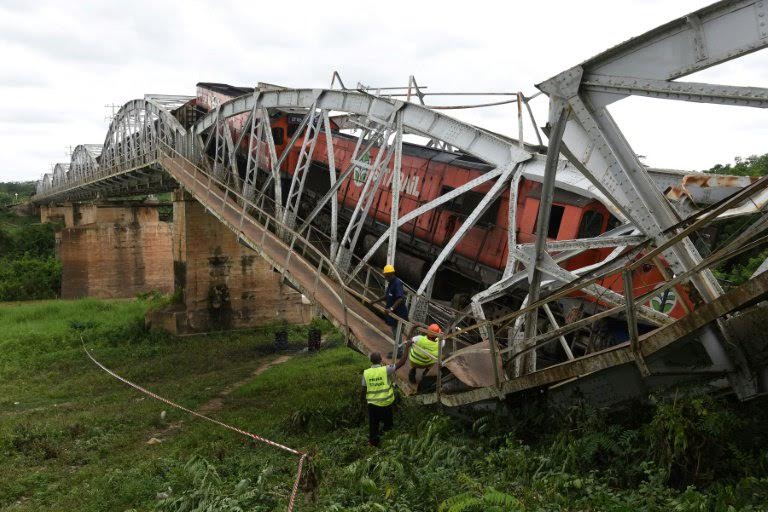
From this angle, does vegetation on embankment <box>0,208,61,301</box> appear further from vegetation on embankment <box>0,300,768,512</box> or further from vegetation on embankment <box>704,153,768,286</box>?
vegetation on embankment <box>704,153,768,286</box>

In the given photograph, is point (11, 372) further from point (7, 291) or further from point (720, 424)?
point (7, 291)

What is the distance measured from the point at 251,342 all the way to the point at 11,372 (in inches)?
335

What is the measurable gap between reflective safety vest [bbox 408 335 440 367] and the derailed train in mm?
2673

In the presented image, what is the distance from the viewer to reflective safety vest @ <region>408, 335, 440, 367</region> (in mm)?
9547

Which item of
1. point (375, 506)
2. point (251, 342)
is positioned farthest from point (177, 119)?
point (375, 506)

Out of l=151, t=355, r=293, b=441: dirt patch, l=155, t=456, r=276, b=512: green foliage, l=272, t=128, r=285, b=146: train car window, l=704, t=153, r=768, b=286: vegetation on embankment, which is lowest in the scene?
l=151, t=355, r=293, b=441: dirt patch

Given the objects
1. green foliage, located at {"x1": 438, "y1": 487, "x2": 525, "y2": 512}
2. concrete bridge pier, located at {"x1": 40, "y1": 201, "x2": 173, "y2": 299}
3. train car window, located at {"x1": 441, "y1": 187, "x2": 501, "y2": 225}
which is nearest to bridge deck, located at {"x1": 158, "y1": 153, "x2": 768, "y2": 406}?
green foliage, located at {"x1": 438, "y1": 487, "x2": 525, "y2": 512}

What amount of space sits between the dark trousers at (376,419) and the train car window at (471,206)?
5.01m

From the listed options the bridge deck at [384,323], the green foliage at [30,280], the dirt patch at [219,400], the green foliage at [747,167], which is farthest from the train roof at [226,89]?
the green foliage at [30,280]

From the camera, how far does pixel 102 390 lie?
1862cm

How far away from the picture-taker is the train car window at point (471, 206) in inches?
501

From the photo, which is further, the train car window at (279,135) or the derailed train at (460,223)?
the train car window at (279,135)

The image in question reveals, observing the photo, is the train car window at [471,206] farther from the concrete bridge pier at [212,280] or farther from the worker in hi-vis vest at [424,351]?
the concrete bridge pier at [212,280]

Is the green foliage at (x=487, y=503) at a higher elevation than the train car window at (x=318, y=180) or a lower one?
lower
